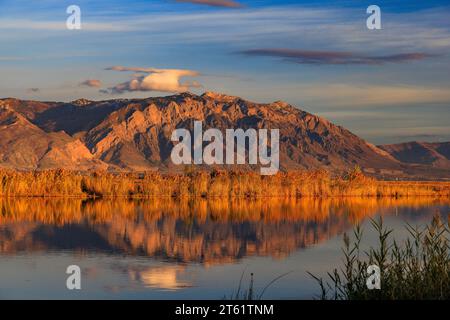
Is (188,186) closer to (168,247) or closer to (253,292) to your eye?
(168,247)

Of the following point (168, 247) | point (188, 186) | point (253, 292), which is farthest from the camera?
point (188, 186)

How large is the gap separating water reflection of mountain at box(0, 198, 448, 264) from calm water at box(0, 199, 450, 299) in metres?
0.05

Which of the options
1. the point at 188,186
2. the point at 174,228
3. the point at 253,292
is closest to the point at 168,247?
the point at 174,228

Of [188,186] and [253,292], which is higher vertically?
[188,186]

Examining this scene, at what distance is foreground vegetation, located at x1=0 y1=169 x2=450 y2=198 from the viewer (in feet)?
282

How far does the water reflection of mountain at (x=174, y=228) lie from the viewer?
39.0m

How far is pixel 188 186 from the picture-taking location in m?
89.6

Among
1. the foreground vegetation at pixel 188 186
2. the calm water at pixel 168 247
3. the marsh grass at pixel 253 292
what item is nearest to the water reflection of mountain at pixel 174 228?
the calm water at pixel 168 247

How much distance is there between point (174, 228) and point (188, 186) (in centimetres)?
4078

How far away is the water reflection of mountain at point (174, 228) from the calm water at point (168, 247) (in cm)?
5
